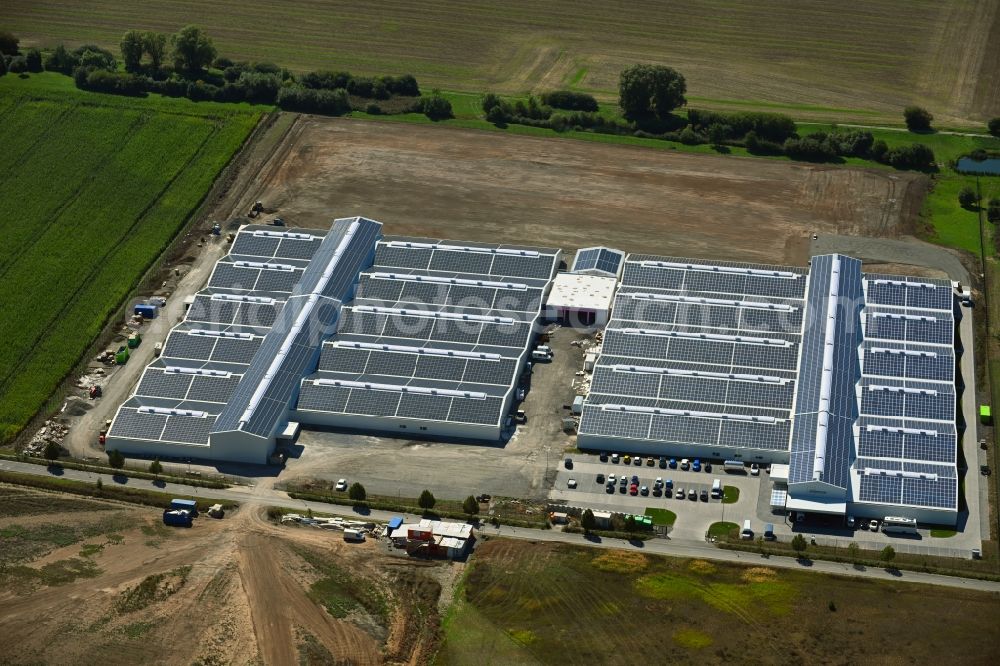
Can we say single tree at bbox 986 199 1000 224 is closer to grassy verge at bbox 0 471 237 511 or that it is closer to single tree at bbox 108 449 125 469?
grassy verge at bbox 0 471 237 511

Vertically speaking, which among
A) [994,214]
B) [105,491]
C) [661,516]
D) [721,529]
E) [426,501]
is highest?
[994,214]

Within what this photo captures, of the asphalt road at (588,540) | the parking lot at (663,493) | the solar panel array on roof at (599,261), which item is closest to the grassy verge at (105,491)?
the asphalt road at (588,540)

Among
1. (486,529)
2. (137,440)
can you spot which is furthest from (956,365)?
(137,440)

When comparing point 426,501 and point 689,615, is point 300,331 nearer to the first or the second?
point 426,501

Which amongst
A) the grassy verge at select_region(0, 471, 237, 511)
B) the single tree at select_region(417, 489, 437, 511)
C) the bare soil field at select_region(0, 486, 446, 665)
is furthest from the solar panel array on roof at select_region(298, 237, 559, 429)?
the bare soil field at select_region(0, 486, 446, 665)

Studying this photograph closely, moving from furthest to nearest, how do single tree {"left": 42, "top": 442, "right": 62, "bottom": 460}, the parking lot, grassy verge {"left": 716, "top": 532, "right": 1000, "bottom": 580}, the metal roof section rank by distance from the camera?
the metal roof section < single tree {"left": 42, "top": 442, "right": 62, "bottom": 460} < the parking lot < grassy verge {"left": 716, "top": 532, "right": 1000, "bottom": 580}

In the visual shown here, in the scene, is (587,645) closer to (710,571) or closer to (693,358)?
(710,571)

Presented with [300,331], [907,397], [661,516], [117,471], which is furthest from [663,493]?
[117,471]
